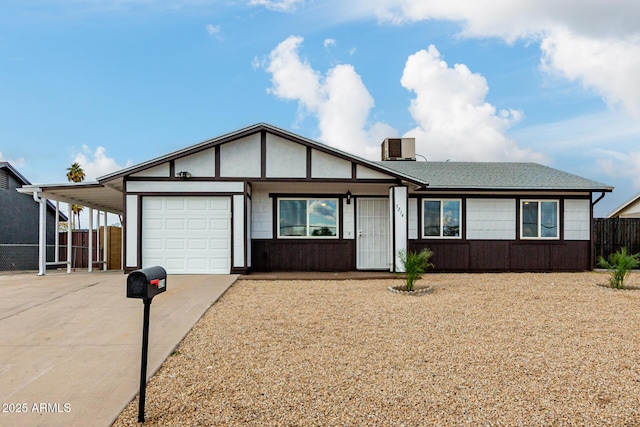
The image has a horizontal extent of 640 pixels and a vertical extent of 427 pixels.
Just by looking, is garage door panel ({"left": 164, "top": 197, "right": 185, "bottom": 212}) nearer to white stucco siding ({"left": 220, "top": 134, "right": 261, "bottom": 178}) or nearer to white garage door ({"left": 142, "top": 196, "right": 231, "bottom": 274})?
white garage door ({"left": 142, "top": 196, "right": 231, "bottom": 274})

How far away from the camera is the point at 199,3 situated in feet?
34.2

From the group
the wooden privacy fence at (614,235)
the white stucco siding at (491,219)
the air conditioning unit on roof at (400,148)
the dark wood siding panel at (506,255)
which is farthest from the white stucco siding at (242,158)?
the wooden privacy fence at (614,235)

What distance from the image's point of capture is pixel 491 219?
12.9m

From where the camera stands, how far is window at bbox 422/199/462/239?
1280 centimetres

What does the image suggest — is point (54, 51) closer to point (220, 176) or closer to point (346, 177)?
point (220, 176)

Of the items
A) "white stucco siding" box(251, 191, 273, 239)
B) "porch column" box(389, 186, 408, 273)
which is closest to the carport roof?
"white stucco siding" box(251, 191, 273, 239)

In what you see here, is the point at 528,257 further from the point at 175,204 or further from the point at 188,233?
the point at 175,204

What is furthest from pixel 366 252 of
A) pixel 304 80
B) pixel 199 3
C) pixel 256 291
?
pixel 199 3

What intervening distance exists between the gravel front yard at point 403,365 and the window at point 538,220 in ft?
17.3

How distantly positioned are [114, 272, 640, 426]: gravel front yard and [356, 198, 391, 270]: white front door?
462 cm

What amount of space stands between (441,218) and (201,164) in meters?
7.06

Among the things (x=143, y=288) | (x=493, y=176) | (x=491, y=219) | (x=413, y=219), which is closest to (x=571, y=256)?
(x=491, y=219)

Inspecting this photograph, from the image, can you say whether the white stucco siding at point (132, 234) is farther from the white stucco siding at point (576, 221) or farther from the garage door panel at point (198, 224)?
the white stucco siding at point (576, 221)

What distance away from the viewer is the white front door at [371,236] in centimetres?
1249
